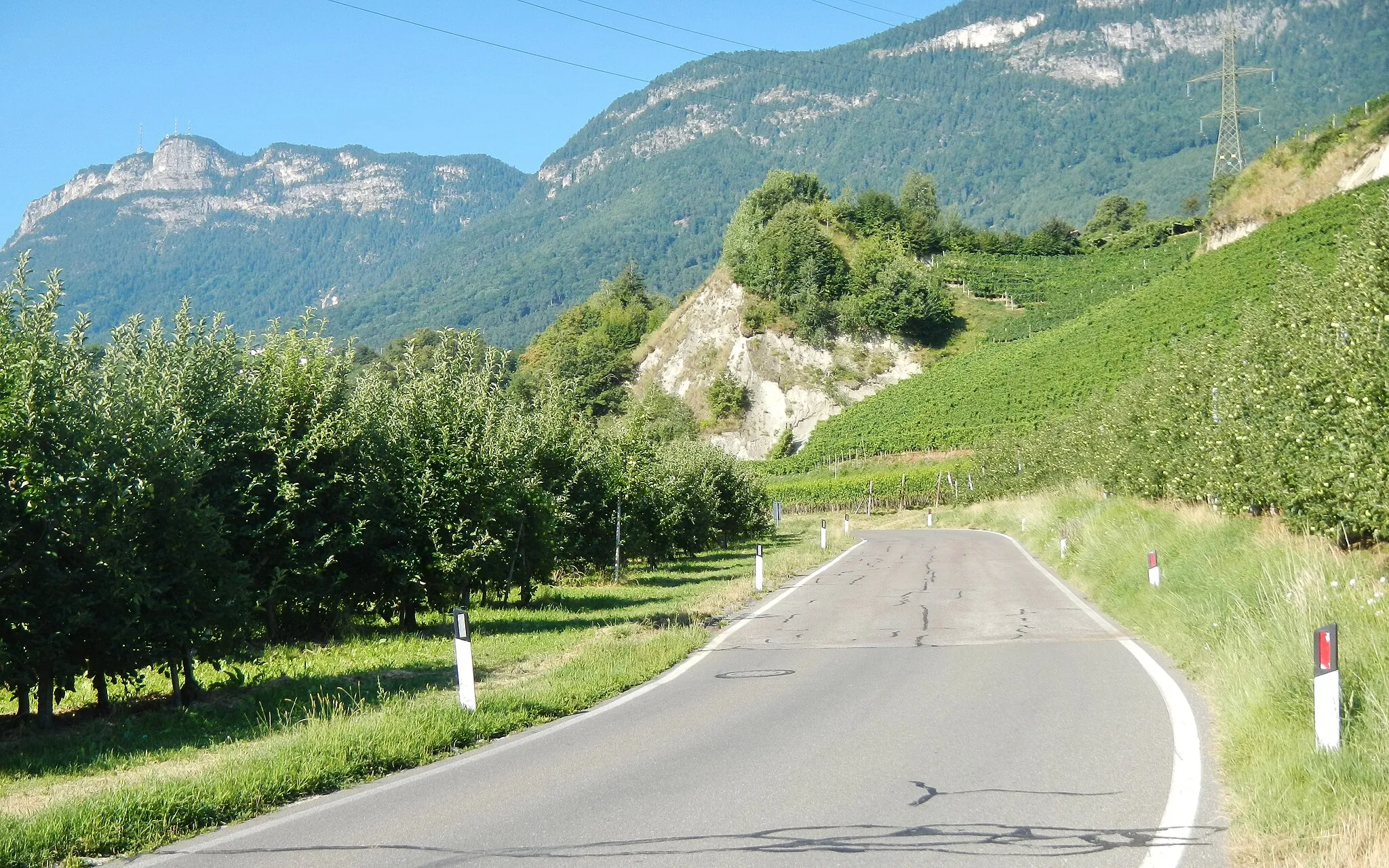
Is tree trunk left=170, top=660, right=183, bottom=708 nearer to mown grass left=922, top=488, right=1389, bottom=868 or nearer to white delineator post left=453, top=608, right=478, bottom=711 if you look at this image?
white delineator post left=453, top=608, right=478, bottom=711

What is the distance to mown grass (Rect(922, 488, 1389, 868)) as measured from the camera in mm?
5348

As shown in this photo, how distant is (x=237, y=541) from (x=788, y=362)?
95737 mm

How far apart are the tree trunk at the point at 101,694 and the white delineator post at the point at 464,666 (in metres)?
3.17

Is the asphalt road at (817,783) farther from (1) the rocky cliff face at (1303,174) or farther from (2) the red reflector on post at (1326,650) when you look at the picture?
(1) the rocky cliff face at (1303,174)

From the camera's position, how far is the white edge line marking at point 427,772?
6.10m

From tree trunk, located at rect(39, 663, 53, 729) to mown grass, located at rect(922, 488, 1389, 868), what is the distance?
8.97 meters

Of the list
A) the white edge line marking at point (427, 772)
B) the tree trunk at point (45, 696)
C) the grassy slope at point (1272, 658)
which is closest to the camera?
the grassy slope at point (1272, 658)

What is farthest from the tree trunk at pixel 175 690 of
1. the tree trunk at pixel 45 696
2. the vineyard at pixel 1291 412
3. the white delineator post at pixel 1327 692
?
the vineyard at pixel 1291 412

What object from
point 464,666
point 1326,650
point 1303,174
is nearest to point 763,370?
point 1303,174

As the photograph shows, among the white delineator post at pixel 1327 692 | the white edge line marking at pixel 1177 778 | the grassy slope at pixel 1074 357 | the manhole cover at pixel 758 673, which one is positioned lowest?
the manhole cover at pixel 758 673

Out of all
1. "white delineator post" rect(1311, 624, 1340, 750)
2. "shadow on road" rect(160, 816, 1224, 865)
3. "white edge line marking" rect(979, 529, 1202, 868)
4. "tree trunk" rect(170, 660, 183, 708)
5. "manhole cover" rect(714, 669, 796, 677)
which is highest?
"white delineator post" rect(1311, 624, 1340, 750)

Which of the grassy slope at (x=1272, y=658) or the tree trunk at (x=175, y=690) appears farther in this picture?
the tree trunk at (x=175, y=690)

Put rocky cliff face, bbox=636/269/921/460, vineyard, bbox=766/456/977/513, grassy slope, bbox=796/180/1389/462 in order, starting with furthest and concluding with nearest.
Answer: rocky cliff face, bbox=636/269/921/460 < vineyard, bbox=766/456/977/513 < grassy slope, bbox=796/180/1389/462

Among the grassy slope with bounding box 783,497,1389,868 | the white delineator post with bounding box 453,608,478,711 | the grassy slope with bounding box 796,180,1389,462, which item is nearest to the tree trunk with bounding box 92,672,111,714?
the white delineator post with bounding box 453,608,478,711
